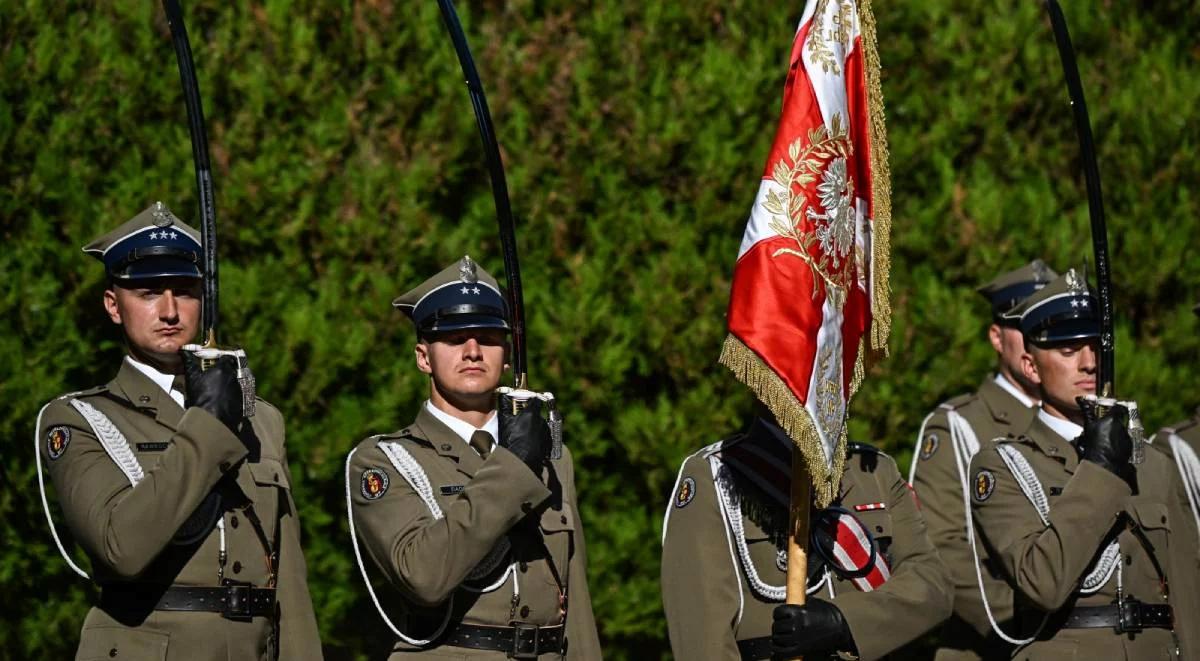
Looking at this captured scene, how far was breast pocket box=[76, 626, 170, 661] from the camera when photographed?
5574 mm

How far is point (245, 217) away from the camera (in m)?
7.68

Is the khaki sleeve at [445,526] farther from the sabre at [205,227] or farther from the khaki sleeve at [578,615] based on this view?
the sabre at [205,227]

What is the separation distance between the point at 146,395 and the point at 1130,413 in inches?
140

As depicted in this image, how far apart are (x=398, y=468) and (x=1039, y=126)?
425 cm

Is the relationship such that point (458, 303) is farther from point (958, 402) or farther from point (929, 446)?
point (958, 402)

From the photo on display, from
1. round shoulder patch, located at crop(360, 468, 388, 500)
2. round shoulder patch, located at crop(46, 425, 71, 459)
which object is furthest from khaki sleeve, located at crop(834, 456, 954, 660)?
round shoulder patch, located at crop(46, 425, 71, 459)

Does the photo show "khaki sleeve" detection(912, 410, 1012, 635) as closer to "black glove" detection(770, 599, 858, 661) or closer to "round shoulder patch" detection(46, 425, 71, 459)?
"black glove" detection(770, 599, 858, 661)

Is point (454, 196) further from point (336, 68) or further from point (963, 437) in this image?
point (963, 437)

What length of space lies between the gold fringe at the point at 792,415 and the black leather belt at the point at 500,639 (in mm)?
1077

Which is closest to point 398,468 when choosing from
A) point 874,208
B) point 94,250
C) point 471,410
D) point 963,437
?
point 471,410

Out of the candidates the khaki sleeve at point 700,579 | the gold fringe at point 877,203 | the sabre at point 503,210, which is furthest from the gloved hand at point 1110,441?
the sabre at point 503,210

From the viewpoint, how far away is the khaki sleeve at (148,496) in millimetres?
5422

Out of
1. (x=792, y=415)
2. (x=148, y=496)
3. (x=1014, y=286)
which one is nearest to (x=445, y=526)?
(x=148, y=496)

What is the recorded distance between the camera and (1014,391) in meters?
8.30
